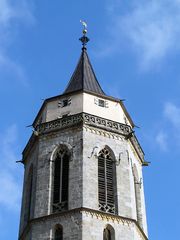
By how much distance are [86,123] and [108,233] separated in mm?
6093

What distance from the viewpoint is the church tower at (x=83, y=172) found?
2733 centimetres

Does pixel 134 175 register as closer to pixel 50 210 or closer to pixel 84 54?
pixel 50 210

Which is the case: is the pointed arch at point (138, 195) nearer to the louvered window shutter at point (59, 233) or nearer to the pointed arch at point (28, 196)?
the louvered window shutter at point (59, 233)

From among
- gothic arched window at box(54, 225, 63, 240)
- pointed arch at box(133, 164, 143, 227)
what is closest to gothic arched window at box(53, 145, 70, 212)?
gothic arched window at box(54, 225, 63, 240)

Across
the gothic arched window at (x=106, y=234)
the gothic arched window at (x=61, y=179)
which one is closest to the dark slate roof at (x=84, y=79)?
the gothic arched window at (x=61, y=179)

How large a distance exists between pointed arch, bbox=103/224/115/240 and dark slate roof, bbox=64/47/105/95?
27.6ft

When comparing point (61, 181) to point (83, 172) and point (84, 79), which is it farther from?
point (84, 79)

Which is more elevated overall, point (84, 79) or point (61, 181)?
point (84, 79)

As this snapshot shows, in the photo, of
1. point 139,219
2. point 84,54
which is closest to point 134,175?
point 139,219

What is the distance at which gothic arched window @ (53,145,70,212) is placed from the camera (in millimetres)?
28141

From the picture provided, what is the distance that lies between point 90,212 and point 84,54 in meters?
13.4

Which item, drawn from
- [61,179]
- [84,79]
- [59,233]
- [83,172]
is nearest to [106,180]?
[83,172]

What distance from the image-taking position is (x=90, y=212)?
27328 millimetres

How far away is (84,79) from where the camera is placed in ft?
113
